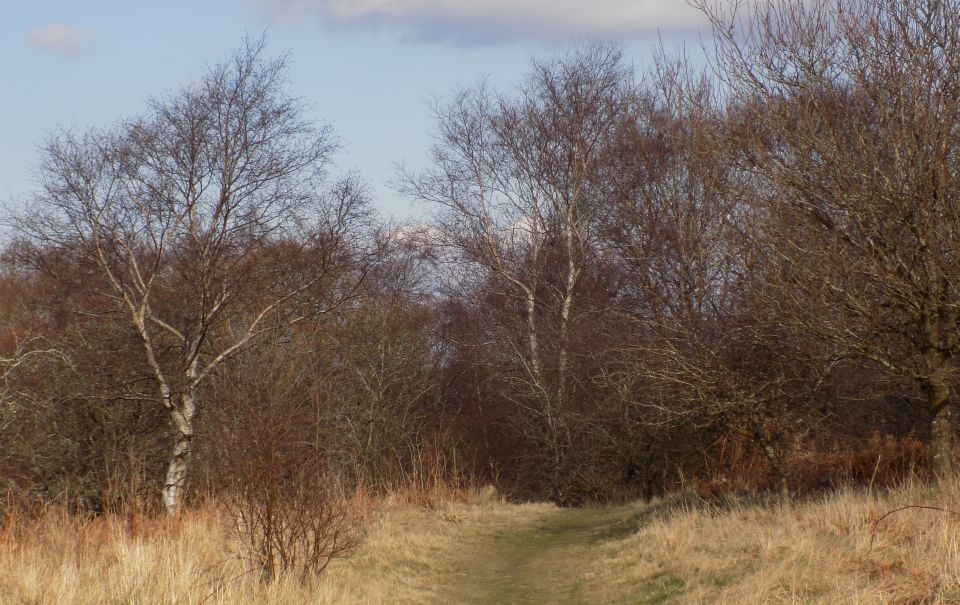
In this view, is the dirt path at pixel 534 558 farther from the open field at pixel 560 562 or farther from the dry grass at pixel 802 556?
the dry grass at pixel 802 556

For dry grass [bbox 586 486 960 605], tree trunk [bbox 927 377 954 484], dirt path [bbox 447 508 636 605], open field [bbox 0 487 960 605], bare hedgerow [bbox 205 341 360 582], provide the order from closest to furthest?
dry grass [bbox 586 486 960 605] < open field [bbox 0 487 960 605] < bare hedgerow [bbox 205 341 360 582] < dirt path [bbox 447 508 636 605] < tree trunk [bbox 927 377 954 484]

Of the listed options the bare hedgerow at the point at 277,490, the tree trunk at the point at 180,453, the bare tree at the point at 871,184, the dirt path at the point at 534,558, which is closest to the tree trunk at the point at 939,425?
the bare tree at the point at 871,184

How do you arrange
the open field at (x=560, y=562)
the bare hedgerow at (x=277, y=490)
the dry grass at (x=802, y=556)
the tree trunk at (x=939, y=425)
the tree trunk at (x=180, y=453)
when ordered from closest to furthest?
the dry grass at (x=802, y=556) < the open field at (x=560, y=562) < the bare hedgerow at (x=277, y=490) < the tree trunk at (x=939, y=425) < the tree trunk at (x=180, y=453)

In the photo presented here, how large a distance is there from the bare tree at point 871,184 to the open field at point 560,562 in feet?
5.74

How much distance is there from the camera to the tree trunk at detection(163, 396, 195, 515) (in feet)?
49.0

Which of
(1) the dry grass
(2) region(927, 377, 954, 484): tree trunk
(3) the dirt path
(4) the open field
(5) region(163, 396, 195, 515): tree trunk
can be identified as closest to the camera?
(1) the dry grass

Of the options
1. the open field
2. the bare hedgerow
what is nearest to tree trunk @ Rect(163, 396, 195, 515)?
the open field

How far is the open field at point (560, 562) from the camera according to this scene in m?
6.22

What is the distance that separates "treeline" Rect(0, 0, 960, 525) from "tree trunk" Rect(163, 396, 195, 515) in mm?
71

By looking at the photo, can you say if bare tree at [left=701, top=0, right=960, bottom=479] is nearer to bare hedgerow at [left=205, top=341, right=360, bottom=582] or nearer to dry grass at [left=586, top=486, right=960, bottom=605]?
dry grass at [left=586, top=486, right=960, bottom=605]

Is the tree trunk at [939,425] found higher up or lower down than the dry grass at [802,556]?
higher up

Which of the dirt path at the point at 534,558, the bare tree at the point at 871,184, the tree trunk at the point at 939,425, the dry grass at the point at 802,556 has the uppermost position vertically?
the bare tree at the point at 871,184

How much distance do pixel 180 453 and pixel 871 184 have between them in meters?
12.0

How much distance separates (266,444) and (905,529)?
17.9ft
